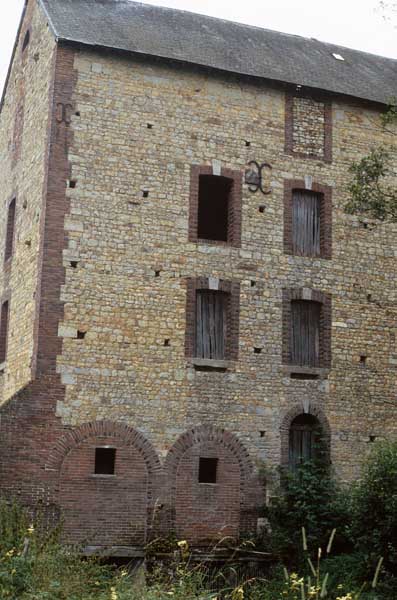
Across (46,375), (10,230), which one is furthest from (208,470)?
(10,230)

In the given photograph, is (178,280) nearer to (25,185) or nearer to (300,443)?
(25,185)

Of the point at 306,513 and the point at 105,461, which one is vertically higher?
the point at 105,461

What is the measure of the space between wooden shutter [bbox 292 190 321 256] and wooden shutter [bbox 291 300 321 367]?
1276 mm

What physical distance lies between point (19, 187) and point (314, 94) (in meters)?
7.60

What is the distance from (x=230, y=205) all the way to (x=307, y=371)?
426 centimetres

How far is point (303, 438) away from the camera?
20.5 m

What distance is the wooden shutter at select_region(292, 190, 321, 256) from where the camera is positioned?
2112 cm

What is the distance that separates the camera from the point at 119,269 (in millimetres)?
19172

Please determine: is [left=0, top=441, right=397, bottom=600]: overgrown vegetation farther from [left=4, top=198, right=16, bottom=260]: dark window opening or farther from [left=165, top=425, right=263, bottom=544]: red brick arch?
[left=4, top=198, right=16, bottom=260]: dark window opening

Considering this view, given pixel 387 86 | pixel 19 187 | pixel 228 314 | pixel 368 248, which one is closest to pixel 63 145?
pixel 19 187

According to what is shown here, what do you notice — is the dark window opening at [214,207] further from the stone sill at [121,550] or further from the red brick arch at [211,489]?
the stone sill at [121,550]

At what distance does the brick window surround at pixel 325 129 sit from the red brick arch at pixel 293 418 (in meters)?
6.05

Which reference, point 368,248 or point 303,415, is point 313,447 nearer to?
point 303,415

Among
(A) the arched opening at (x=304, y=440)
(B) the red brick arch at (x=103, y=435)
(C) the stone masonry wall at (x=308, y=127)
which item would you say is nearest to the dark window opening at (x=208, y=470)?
(B) the red brick arch at (x=103, y=435)
